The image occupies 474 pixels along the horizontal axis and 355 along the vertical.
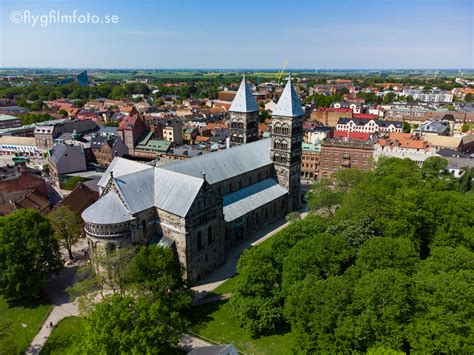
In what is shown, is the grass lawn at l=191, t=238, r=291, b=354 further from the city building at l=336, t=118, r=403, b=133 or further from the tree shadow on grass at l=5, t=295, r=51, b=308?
the city building at l=336, t=118, r=403, b=133

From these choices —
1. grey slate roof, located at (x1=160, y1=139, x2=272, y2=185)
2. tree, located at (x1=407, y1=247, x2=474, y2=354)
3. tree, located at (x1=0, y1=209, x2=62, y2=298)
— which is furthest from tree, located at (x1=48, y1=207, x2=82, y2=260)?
tree, located at (x1=407, y1=247, x2=474, y2=354)

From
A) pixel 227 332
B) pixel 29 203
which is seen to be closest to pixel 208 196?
pixel 227 332

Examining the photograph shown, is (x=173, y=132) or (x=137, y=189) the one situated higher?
(x=137, y=189)

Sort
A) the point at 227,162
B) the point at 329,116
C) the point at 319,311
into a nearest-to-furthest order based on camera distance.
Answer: the point at 319,311 < the point at 227,162 < the point at 329,116

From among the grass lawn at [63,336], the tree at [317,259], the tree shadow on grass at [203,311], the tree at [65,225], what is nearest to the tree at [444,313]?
the tree at [317,259]

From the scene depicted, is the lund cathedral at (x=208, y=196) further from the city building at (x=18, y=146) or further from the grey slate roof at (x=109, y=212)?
the city building at (x=18, y=146)

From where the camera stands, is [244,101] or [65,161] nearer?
[244,101]

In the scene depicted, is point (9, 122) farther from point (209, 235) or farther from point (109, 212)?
point (209, 235)

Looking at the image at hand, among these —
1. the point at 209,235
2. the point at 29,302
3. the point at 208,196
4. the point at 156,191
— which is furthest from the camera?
the point at 209,235
